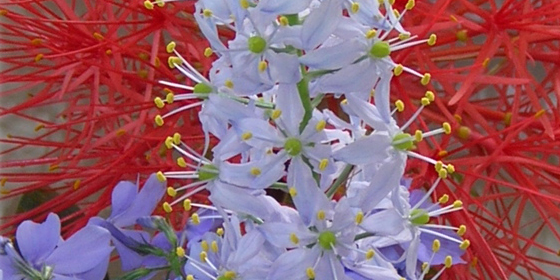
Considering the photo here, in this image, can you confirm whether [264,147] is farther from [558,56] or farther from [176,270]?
[558,56]

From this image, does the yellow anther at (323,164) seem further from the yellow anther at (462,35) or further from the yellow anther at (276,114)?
the yellow anther at (462,35)

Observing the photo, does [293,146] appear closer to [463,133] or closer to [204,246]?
[204,246]

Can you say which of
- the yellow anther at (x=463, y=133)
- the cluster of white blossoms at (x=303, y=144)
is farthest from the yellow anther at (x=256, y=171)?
the yellow anther at (x=463, y=133)

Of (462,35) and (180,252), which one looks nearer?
(180,252)

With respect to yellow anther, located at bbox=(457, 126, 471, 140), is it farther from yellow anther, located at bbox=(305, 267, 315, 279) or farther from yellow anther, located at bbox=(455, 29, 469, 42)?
yellow anther, located at bbox=(305, 267, 315, 279)

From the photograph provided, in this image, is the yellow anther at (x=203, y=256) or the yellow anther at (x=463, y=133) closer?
the yellow anther at (x=203, y=256)

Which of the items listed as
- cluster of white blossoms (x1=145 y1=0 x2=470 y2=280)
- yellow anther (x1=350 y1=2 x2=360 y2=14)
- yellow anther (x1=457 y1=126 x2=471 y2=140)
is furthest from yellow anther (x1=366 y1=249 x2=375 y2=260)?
yellow anther (x1=457 y1=126 x2=471 y2=140)

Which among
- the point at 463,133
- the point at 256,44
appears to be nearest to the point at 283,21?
the point at 256,44
